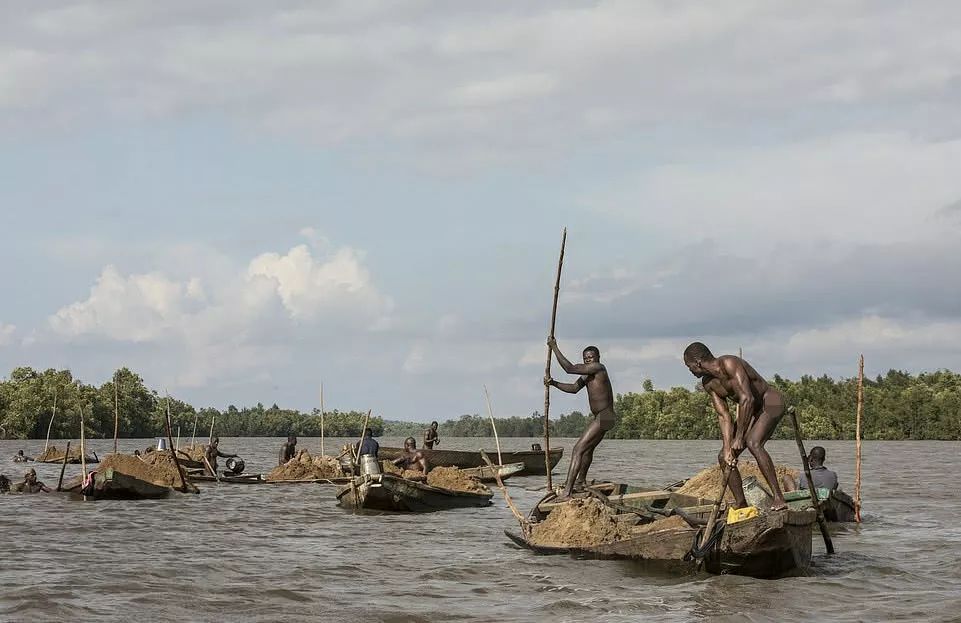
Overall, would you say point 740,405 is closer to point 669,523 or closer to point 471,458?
point 669,523

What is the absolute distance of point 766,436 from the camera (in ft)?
37.8

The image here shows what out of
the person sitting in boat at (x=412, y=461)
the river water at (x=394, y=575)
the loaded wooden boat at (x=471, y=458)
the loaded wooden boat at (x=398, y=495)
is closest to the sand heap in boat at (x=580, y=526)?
the river water at (x=394, y=575)

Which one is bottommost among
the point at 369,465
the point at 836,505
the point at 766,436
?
the point at 836,505

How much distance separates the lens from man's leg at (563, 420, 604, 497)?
1409cm

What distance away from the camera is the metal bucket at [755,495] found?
1207 cm

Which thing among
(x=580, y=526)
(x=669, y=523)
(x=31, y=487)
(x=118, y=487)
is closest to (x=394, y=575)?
(x=580, y=526)

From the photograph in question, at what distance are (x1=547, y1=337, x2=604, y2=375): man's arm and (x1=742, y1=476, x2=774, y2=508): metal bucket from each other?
2831 millimetres

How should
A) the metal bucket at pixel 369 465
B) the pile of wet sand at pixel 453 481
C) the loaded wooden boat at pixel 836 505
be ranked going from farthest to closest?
the pile of wet sand at pixel 453 481
the metal bucket at pixel 369 465
the loaded wooden boat at pixel 836 505

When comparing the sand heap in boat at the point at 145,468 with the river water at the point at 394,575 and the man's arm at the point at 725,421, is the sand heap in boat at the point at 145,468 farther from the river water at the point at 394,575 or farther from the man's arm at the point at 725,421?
the man's arm at the point at 725,421

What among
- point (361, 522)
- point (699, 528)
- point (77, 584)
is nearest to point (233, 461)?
point (361, 522)

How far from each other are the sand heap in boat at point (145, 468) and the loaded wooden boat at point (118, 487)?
0.22 m

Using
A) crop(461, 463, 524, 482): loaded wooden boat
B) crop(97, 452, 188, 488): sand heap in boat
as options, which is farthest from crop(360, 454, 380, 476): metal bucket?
crop(97, 452, 188, 488): sand heap in boat

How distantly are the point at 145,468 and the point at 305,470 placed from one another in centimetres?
499

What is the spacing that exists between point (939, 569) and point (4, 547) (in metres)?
13.1
